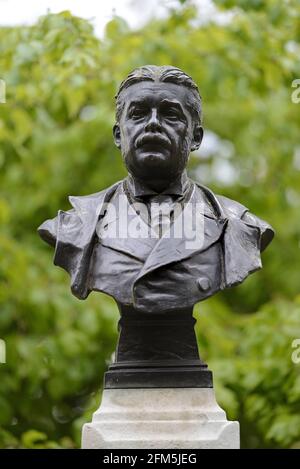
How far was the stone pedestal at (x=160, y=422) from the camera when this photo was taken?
13.9 ft

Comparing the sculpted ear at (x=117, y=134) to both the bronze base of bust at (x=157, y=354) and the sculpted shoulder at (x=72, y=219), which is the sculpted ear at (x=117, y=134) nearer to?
the sculpted shoulder at (x=72, y=219)

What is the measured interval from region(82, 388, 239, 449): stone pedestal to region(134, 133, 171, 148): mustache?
107 centimetres

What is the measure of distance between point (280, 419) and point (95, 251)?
2.23 metres

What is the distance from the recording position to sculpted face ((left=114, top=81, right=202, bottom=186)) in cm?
442

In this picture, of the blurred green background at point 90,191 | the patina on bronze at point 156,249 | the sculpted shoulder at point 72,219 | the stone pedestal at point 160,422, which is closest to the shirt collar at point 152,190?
the patina on bronze at point 156,249

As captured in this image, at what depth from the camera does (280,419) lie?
242 inches

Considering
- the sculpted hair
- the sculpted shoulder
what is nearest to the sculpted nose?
the sculpted hair

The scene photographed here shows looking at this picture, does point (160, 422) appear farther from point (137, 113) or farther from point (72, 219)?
point (137, 113)

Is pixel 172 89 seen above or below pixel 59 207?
above

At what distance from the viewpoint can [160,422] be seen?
14.0ft

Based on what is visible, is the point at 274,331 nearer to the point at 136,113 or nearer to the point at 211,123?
the point at 136,113

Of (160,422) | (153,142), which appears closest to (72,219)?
(153,142)

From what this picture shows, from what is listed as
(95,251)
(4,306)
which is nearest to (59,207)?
(4,306)

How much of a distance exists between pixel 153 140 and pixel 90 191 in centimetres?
391
